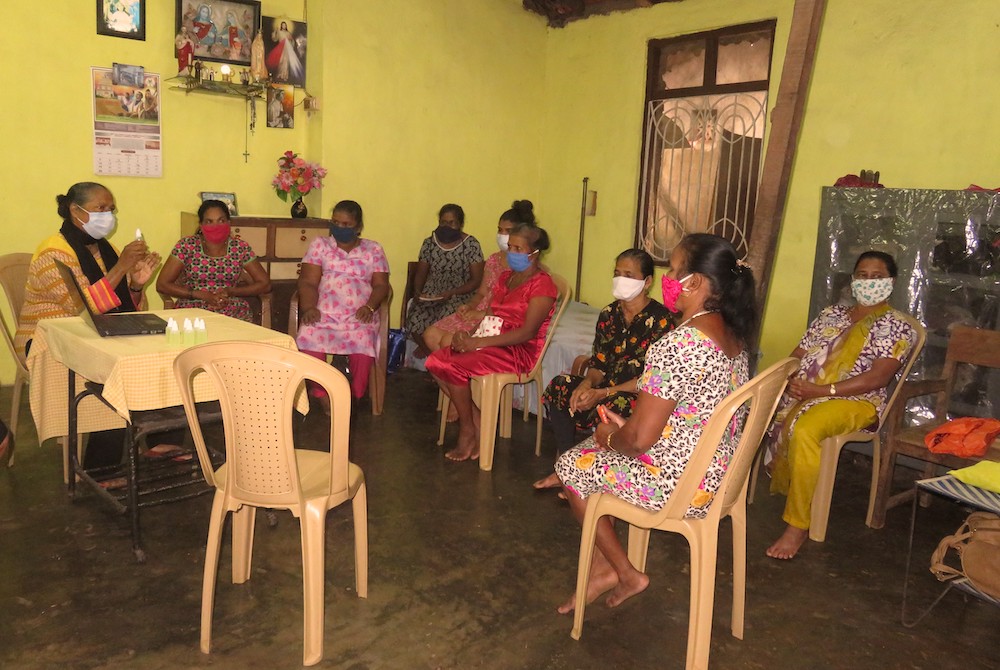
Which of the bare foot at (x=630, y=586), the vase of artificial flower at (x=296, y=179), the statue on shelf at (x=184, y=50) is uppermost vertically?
the statue on shelf at (x=184, y=50)

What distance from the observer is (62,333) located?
3.08 m

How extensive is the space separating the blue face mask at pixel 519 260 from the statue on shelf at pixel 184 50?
9.67 feet

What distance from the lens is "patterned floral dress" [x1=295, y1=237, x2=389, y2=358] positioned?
15.9ft

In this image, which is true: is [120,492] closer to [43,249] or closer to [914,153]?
[43,249]

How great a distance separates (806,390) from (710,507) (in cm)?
134

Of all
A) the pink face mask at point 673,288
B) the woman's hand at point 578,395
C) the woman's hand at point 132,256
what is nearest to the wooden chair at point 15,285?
the woman's hand at point 132,256

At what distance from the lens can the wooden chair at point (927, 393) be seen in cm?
341

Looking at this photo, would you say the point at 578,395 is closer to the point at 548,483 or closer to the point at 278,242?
the point at 548,483

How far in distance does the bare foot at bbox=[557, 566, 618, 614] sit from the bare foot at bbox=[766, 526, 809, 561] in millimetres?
848

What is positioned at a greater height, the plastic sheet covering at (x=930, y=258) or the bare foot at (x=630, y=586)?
the plastic sheet covering at (x=930, y=258)

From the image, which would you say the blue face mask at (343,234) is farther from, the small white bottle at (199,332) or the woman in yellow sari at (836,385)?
the woman in yellow sari at (836,385)

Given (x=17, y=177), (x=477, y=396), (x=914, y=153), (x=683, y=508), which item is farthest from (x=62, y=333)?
(x=914, y=153)

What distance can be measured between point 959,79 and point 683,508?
3.71 m

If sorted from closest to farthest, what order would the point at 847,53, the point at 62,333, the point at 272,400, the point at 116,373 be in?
the point at 272,400 → the point at 116,373 → the point at 62,333 → the point at 847,53
